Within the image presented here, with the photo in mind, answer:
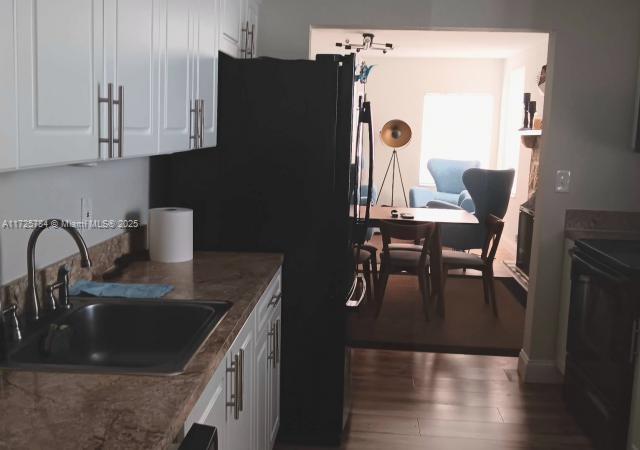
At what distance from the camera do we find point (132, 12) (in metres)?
1.65

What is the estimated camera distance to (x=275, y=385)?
2789 millimetres

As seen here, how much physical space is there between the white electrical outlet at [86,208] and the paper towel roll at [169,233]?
1.21ft

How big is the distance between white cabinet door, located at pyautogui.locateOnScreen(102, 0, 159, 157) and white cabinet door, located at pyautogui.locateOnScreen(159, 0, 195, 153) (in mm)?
79

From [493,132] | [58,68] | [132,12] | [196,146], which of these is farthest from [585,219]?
[493,132]

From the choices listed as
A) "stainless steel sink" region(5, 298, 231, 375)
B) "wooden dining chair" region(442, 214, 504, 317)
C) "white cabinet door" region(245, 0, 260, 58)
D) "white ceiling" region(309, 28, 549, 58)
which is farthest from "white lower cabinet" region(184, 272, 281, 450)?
"white ceiling" region(309, 28, 549, 58)

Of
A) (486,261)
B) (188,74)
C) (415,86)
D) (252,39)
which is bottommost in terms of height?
(486,261)

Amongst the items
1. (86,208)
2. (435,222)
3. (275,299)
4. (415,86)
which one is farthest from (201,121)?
(415,86)

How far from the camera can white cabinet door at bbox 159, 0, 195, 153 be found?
77.9 inches

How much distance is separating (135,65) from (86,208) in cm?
70

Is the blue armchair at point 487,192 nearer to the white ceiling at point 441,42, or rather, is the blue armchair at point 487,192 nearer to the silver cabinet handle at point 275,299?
the white ceiling at point 441,42

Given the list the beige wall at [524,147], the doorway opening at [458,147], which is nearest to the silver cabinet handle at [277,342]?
the doorway opening at [458,147]

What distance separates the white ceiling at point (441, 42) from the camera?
22.8 ft

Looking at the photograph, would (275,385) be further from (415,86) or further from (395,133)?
(415,86)

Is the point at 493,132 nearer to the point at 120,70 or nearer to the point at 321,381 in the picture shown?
the point at 321,381
